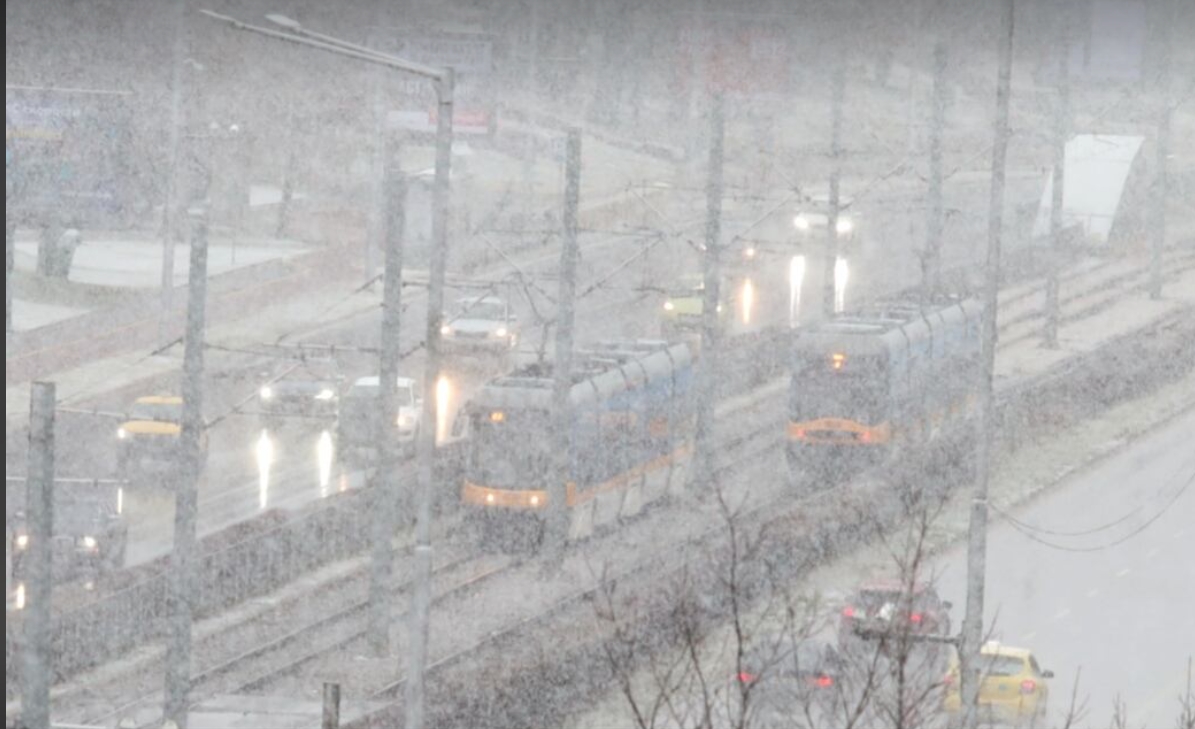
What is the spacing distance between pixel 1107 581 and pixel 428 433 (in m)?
8.73

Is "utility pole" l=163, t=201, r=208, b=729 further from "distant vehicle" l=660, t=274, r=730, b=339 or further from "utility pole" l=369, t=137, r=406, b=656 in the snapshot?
"distant vehicle" l=660, t=274, r=730, b=339

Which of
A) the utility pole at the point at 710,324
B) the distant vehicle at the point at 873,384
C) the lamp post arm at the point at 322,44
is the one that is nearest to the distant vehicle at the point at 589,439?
the utility pole at the point at 710,324

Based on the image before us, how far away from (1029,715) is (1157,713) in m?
1.45

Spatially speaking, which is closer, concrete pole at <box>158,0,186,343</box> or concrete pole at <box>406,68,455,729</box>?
concrete pole at <box>406,68,455,729</box>

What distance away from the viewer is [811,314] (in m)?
26.2

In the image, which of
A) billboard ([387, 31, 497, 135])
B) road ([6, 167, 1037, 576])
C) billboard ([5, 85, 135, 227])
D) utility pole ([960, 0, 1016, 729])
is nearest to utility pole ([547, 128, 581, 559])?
road ([6, 167, 1037, 576])

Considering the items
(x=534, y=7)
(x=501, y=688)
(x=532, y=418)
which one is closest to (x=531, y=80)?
(x=534, y=7)

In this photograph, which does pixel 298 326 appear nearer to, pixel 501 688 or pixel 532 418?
pixel 532 418

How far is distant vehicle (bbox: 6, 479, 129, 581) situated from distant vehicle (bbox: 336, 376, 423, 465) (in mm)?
3495

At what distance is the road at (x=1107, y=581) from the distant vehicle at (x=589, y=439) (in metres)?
2.36

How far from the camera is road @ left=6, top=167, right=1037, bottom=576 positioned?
717 inches

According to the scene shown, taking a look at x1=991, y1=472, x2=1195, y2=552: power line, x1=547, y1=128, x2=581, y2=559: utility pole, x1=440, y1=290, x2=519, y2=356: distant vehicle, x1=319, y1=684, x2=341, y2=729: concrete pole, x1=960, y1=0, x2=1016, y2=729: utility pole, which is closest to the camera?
x1=319, y1=684, x2=341, y2=729: concrete pole

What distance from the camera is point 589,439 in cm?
1533

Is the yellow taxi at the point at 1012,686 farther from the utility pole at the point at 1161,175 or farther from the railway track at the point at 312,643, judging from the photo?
the utility pole at the point at 1161,175
